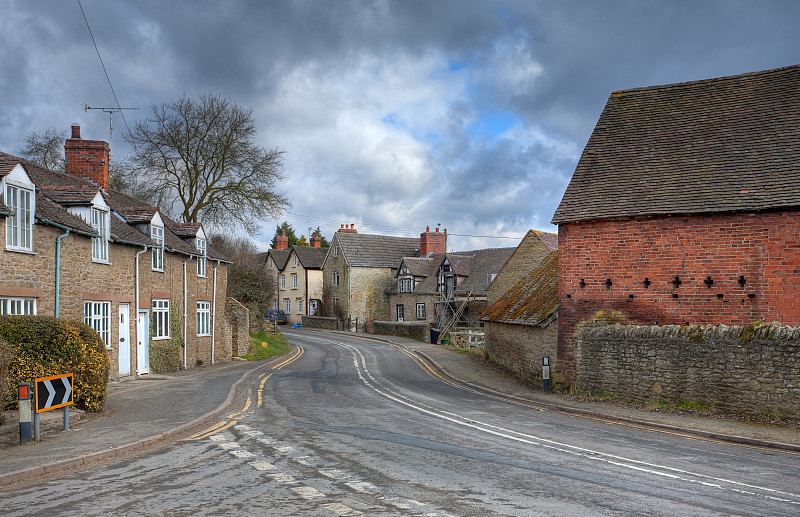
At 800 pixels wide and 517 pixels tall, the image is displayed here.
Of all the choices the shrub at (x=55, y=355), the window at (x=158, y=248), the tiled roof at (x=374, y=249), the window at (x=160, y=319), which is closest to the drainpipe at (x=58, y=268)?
the shrub at (x=55, y=355)

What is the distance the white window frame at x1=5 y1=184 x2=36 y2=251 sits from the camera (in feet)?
54.1

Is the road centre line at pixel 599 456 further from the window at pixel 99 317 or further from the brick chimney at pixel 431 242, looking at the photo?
the brick chimney at pixel 431 242

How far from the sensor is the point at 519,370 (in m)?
25.6

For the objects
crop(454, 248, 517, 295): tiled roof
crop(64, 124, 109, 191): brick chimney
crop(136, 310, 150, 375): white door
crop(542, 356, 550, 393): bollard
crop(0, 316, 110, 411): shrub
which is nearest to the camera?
crop(0, 316, 110, 411): shrub

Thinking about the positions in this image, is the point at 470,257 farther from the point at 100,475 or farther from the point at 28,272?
the point at 100,475

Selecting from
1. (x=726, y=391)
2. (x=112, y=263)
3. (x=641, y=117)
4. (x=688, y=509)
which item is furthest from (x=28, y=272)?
(x=641, y=117)

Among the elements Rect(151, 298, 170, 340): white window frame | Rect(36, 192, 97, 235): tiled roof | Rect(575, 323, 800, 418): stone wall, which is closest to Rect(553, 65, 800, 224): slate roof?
Rect(575, 323, 800, 418): stone wall

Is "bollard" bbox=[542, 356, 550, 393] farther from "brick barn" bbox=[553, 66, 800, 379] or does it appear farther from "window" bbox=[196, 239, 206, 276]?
"window" bbox=[196, 239, 206, 276]

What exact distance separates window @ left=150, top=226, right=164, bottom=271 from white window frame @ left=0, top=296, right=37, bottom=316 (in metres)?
8.41

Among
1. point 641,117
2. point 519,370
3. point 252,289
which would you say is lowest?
point 519,370

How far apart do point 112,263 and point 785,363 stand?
66.5ft

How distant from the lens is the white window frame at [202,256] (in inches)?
1240

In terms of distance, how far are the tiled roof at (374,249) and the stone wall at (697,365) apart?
45.8 m

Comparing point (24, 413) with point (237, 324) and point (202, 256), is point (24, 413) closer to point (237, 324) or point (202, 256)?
point (202, 256)
